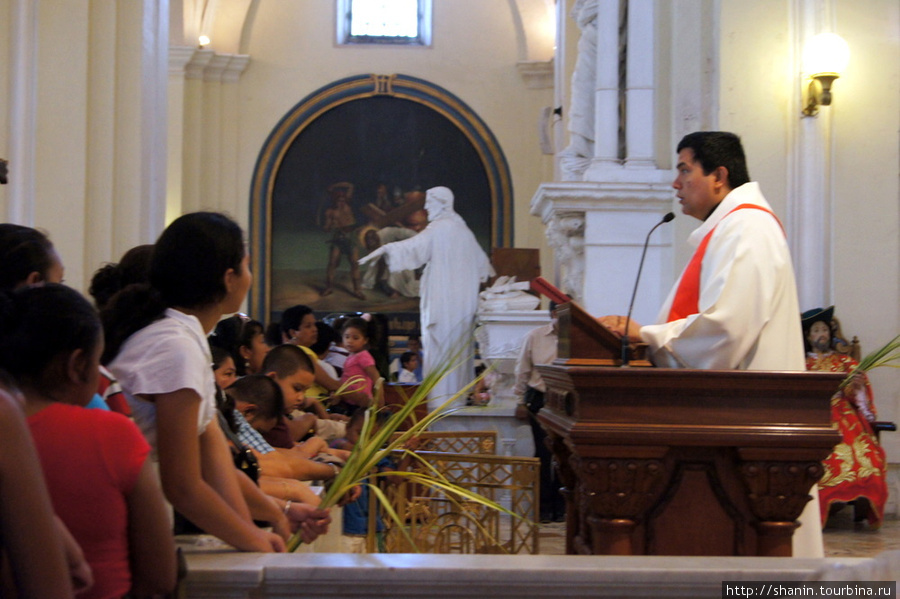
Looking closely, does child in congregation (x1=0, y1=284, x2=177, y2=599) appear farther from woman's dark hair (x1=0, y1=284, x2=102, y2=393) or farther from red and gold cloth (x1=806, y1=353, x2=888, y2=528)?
red and gold cloth (x1=806, y1=353, x2=888, y2=528)

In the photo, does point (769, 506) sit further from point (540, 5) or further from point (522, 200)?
point (540, 5)

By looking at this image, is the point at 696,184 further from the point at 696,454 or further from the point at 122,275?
the point at 122,275

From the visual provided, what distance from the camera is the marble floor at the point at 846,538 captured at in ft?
17.9

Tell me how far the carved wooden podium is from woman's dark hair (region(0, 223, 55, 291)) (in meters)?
1.42

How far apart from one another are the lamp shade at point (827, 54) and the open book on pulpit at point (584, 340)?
12.8ft

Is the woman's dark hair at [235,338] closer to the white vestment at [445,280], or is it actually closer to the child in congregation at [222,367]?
the child in congregation at [222,367]

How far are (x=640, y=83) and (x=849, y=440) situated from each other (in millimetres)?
2838

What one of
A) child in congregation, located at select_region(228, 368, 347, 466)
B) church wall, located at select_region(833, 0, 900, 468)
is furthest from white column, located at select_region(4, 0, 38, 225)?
church wall, located at select_region(833, 0, 900, 468)

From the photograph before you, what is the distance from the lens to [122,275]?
2785 millimetres

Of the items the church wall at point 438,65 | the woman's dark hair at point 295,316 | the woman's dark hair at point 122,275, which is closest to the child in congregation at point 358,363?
the woman's dark hair at point 295,316

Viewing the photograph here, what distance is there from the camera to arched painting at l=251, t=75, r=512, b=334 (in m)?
16.0

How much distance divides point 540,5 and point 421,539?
45.6ft

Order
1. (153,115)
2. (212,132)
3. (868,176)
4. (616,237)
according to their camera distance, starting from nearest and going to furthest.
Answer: (868,176)
(616,237)
(153,115)
(212,132)

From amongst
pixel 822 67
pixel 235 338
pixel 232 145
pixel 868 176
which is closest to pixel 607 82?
pixel 822 67
